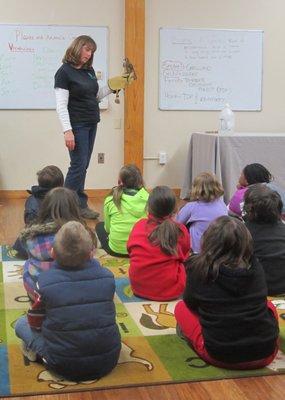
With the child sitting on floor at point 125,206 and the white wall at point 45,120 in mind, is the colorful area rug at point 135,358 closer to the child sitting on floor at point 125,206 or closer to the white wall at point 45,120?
the child sitting on floor at point 125,206

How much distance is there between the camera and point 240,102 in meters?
6.32

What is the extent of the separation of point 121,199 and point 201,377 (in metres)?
1.72

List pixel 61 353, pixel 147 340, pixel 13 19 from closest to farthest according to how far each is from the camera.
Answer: pixel 61 353
pixel 147 340
pixel 13 19

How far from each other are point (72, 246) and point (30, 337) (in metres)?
0.42

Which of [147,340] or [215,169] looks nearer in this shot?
[147,340]

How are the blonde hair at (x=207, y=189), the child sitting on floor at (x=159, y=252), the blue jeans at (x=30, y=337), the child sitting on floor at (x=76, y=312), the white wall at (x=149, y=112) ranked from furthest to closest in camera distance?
the white wall at (x=149, y=112)
the blonde hair at (x=207, y=189)
the child sitting on floor at (x=159, y=252)
the blue jeans at (x=30, y=337)
the child sitting on floor at (x=76, y=312)

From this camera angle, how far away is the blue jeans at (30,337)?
7.04 feet

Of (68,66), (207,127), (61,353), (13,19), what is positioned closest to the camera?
(61,353)

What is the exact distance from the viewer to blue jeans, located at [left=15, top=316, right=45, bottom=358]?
214 cm

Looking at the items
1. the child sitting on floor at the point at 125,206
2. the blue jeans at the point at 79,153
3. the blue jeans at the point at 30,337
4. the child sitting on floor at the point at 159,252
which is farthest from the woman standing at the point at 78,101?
the blue jeans at the point at 30,337

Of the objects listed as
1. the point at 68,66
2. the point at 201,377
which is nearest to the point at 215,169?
the point at 68,66

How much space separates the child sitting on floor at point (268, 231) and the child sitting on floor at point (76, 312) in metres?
1.08

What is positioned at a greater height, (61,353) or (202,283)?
(202,283)

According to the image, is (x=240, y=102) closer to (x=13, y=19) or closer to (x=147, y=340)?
(x=13, y=19)
